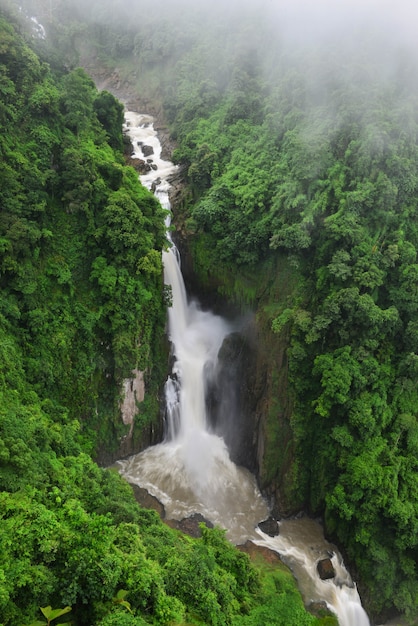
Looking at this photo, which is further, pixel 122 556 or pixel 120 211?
A: pixel 120 211

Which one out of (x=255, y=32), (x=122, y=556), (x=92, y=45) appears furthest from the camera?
(x=92, y=45)

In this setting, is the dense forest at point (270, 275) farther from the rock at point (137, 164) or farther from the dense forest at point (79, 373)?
the rock at point (137, 164)

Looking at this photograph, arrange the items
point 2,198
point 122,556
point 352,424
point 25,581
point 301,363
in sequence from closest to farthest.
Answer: point 25,581 → point 122,556 → point 2,198 → point 352,424 → point 301,363

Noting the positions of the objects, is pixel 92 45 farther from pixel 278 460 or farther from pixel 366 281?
pixel 278 460

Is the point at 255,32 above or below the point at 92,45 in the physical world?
below

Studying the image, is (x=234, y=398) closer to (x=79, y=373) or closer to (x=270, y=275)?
(x=270, y=275)

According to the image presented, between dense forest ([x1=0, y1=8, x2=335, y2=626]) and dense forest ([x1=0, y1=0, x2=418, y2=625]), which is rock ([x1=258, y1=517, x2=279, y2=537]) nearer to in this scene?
dense forest ([x1=0, y1=0, x2=418, y2=625])

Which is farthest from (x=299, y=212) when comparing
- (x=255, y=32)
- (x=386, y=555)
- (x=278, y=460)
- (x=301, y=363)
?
(x=255, y=32)
